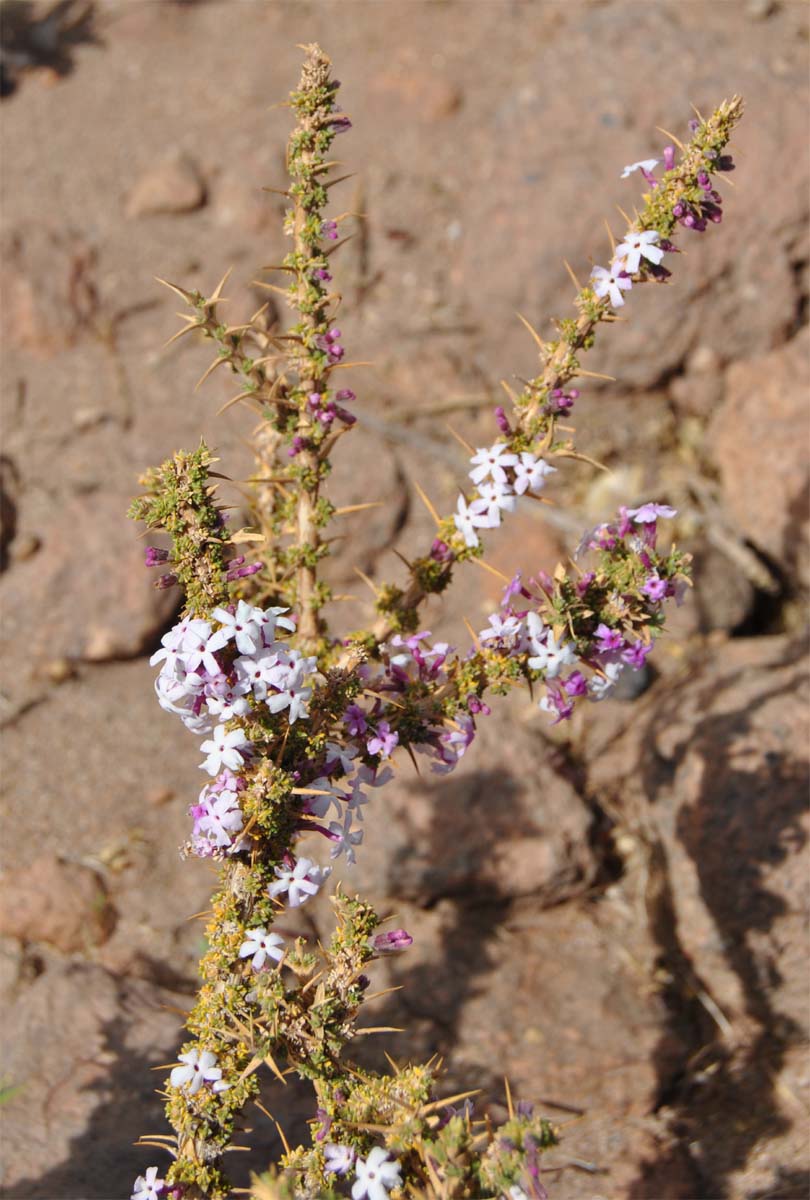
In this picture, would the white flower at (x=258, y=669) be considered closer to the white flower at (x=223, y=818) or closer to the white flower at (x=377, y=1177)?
the white flower at (x=223, y=818)

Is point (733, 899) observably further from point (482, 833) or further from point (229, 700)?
point (229, 700)

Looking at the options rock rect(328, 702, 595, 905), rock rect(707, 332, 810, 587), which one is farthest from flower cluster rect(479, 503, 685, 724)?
rock rect(707, 332, 810, 587)

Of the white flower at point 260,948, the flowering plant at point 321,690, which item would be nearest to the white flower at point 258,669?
the flowering plant at point 321,690

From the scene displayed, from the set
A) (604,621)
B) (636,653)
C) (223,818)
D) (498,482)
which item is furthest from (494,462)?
(223,818)

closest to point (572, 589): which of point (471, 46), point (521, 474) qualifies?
point (521, 474)

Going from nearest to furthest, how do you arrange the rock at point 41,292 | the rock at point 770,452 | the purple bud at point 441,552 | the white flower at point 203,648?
the white flower at point 203,648 < the purple bud at point 441,552 < the rock at point 770,452 < the rock at point 41,292

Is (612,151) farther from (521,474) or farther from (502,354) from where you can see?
(521,474)

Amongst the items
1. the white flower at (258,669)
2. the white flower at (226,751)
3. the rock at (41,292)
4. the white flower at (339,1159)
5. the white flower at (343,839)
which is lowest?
the white flower at (339,1159)
